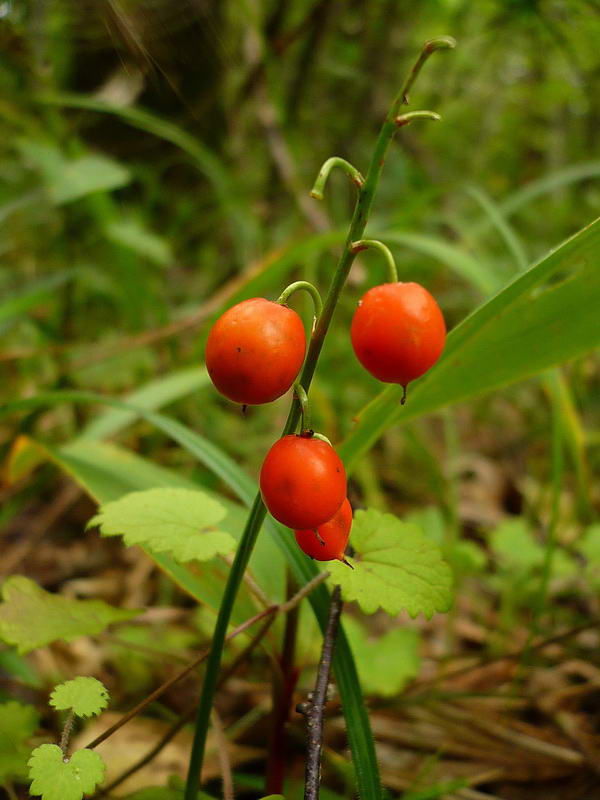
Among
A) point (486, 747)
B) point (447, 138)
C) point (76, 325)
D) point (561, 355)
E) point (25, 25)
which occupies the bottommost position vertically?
point (486, 747)

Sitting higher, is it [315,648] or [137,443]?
[137,443]

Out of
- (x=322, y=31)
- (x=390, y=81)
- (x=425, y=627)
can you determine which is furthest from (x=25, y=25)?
(x=425, y=627)

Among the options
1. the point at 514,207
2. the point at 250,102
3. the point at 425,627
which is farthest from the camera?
the point at 250,102

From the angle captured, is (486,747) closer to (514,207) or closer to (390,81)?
(514,207)

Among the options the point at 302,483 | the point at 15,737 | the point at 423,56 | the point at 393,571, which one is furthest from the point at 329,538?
the point at 15,737

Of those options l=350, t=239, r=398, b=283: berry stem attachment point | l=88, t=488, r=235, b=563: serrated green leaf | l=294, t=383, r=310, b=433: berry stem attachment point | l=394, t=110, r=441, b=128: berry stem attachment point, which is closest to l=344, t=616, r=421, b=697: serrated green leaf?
l=88, t=488, r=235, b=563: serrated green leaf

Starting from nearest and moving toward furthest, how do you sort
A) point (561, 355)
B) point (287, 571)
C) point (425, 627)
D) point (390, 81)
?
point (561, 355) → point (287, 571) → point (425, 627) → point (390, 81)

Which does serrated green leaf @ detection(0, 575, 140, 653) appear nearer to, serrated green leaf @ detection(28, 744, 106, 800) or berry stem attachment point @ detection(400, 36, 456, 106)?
serrated green leaf @ detection(28, 744, 106, 800)
